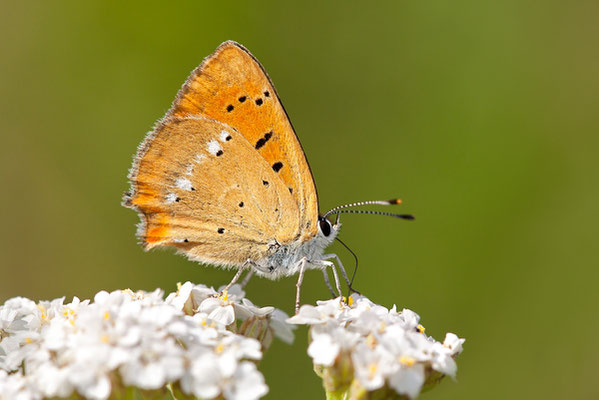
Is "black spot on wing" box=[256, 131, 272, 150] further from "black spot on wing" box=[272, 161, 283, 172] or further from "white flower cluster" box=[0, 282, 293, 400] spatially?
"white flower cluster" box=[0, 282, 293, 400]

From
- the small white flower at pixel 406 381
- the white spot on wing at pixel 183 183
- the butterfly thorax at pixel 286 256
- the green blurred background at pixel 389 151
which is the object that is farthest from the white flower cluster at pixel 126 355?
the green blurred background at pixel 389 151

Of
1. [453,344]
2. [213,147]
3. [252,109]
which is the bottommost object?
[453,344]

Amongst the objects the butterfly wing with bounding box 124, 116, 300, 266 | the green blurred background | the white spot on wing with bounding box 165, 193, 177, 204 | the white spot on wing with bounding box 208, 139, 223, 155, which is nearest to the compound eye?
the butterfly wing with bounding box 124, 116, 300, 266

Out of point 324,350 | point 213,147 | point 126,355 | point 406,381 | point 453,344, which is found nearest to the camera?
point 126,355

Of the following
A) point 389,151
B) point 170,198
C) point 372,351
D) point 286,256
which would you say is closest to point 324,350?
point 372,351

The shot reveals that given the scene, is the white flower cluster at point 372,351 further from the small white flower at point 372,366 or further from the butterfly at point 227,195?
the butterfly at point 227,195

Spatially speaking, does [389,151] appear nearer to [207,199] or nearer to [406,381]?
[207,199]

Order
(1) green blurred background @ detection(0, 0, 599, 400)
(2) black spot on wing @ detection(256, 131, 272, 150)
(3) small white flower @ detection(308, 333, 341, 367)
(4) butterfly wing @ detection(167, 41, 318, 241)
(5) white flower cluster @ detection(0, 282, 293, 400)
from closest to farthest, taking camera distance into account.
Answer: (5) white flower cluster @ detection(0, 282, 293, 400) < (3) small white flower @ detection(308, 333, 341, 367) < (4) butterfly wing @ detection(167, 41, 318, 241) < (2) black spot on wing @ detection(256, 131, 272, 150) < (1) green blurred background @ detection(0, 0, 599, 400)
